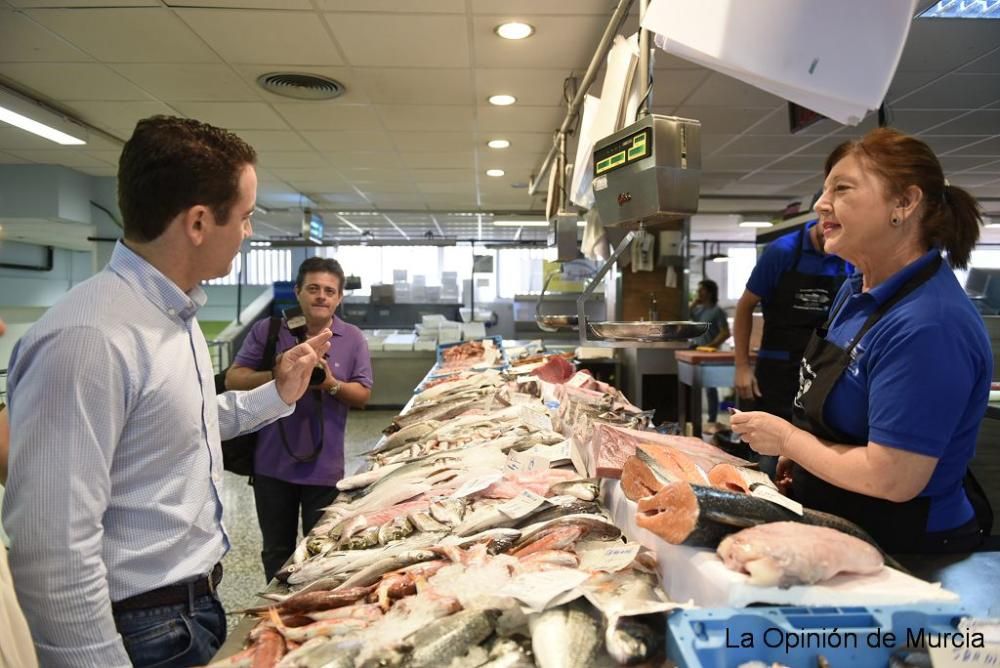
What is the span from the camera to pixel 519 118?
20.9 ft

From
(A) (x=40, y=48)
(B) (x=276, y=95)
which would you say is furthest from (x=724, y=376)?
(A) (x=40, y=48)

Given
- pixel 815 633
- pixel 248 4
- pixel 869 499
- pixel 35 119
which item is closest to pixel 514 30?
pixel 248 4

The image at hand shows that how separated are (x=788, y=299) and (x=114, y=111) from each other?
6.47m

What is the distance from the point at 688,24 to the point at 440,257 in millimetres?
18253

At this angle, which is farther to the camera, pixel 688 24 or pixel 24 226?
pixel 24 226

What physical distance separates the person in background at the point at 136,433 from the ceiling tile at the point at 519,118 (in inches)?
195

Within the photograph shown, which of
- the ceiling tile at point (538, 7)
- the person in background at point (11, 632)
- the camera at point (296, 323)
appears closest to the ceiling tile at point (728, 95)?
the ceiling tile at point (538, 7)

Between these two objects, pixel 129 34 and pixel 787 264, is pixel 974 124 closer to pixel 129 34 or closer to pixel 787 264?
pixel 787 264

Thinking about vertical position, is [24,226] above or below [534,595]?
above

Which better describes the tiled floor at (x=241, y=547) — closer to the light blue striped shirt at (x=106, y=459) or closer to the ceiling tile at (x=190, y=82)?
the light blue striped shirt at (x=106, y=459)

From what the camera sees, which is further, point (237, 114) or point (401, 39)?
point (237, 114)

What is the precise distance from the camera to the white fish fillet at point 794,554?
1.03 m

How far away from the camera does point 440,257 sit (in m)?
19.5

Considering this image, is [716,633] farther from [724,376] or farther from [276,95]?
[276,95]
